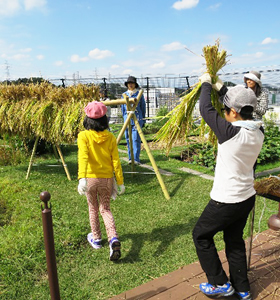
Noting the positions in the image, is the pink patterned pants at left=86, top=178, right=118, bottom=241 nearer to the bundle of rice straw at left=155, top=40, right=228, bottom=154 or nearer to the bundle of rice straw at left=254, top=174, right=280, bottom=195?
the bundle of rice straw at left=155, top=40, right=228, bottom=154

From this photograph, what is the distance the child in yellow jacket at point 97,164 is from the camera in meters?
3.36

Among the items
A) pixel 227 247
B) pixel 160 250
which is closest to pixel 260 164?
pixel 160 250

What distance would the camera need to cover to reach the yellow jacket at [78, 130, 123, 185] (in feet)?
11.0

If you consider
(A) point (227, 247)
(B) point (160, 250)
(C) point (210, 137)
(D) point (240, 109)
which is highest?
(D) point (240, 109)

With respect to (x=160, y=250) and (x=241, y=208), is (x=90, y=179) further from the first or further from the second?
(x=241, y=208)

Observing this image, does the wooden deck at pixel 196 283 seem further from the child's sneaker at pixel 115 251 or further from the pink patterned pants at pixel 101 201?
the pink patterned pants at pixel 101 201

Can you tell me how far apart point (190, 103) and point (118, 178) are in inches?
47.4


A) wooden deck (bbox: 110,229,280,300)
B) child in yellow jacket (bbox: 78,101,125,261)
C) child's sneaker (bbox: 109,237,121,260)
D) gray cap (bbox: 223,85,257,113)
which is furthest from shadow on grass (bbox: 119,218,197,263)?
gray cap (bbox: 223,85,257,113)

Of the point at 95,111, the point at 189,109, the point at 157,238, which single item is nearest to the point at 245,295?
the point at 157,238

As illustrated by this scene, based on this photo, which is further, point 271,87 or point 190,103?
point 271,87

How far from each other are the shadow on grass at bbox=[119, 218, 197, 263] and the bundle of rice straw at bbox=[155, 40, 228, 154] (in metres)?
1.15

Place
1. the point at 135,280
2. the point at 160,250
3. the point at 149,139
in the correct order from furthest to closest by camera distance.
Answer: the point at 149,139 → the point at 160,250 → the point at 135,280

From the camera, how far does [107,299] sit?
2697 millimetres

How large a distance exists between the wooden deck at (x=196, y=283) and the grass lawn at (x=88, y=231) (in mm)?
150
